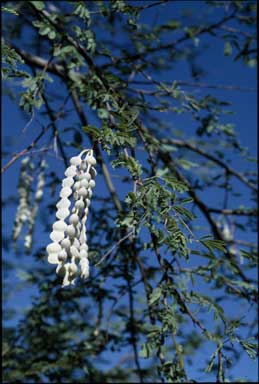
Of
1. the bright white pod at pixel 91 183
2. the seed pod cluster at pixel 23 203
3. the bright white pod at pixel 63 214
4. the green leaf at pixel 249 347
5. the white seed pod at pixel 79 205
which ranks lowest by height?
the green leaf at pixel 249 347

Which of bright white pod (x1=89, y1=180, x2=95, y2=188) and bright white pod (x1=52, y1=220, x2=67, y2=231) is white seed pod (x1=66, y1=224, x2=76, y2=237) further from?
bright white pod (x1=89, y1=180, x2=95, y2=188)

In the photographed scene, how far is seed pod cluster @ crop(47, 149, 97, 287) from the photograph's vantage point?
1.31 m

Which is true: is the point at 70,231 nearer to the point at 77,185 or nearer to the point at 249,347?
the point at 77,185

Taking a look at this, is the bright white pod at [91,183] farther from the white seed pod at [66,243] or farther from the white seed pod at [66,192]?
the white seed pod at [66,243]

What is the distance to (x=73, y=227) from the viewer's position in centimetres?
134

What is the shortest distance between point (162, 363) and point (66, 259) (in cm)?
110

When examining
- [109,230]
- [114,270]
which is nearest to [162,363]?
[114,270]

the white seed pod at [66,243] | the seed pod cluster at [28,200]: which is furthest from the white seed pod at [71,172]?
the seed pod cluster at [28,200]

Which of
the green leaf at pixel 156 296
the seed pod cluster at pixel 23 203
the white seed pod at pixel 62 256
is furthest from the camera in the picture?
the seed pod cluster at pixel 23 203

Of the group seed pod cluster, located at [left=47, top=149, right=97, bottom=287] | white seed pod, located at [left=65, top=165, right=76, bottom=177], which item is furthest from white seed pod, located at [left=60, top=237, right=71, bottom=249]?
white seed pod, located at [left=65, top=165, right=76, bottom=177]

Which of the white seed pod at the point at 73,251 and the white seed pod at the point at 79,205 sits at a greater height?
the white seed pod at the point at 79,205

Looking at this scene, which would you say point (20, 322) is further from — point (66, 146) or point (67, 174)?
point (67, 174)

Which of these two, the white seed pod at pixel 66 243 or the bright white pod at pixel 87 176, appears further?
the bright white pod at pixel 87 176

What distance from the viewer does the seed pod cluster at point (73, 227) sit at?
1309 mm
